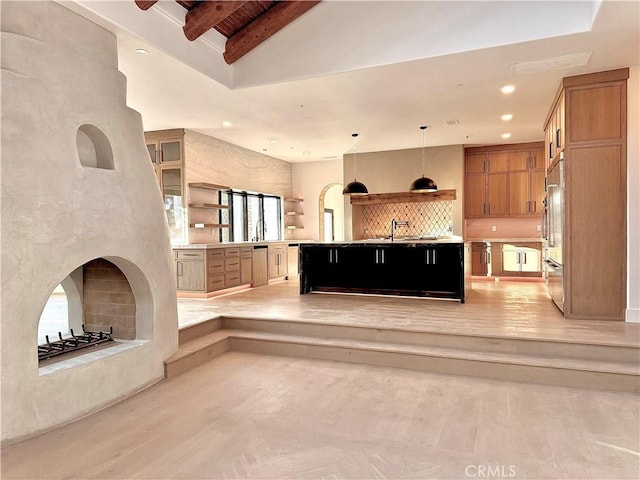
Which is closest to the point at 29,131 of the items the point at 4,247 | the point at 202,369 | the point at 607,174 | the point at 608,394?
the point at 4,247

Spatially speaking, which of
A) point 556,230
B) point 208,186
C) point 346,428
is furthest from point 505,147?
point 346,428

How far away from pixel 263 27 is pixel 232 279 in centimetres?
408

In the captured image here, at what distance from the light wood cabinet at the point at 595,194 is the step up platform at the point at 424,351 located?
3.84 feet

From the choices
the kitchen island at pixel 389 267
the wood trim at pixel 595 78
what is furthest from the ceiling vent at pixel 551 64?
the kitchen island at pixel 389 267

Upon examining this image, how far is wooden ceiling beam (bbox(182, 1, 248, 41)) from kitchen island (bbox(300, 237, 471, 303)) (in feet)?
10.8

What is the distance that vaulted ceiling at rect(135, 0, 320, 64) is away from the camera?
13.2ft

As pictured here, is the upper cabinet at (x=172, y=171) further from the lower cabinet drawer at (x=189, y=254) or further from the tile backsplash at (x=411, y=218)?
the tile backsplash at (x=411, y=218)

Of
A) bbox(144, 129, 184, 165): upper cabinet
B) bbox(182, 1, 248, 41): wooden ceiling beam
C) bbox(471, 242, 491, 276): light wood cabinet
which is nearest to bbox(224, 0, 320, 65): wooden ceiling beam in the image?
bbox(182, 1, 248, 41): wooden ceiling beam

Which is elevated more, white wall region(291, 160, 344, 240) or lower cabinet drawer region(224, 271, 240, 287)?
white wall region(291, 160, 344, 240)

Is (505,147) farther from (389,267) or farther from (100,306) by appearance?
(100,306)

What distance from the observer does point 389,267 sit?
6.20m

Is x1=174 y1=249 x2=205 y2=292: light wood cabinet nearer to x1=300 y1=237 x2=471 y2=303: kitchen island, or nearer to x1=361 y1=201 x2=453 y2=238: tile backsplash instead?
x1=300 y1=237 x2=471 y2=303: kitchen island

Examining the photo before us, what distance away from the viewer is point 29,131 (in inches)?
104

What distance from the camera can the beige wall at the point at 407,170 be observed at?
814 cm
